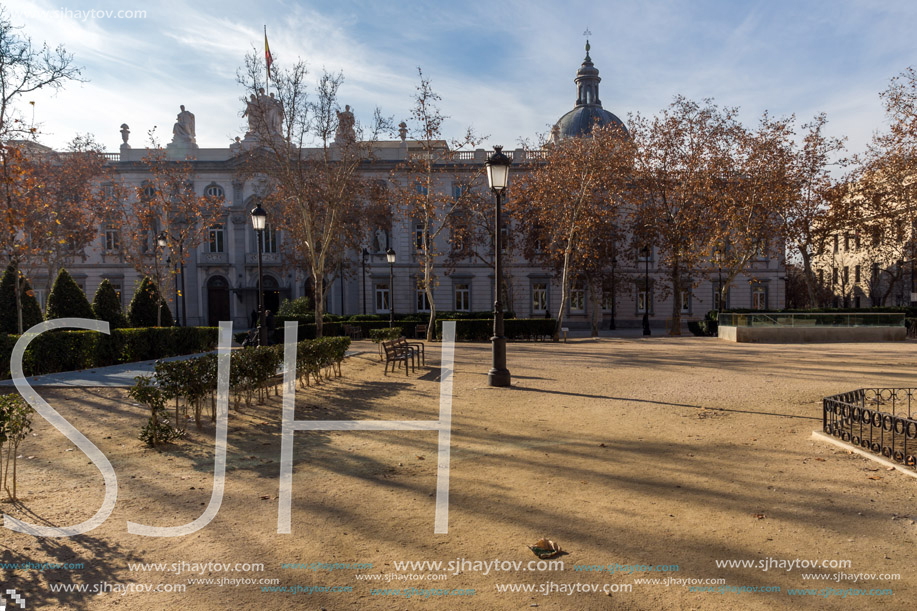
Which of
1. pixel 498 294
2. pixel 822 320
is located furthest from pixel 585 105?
pixel 498 294

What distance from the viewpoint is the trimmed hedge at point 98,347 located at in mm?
13906

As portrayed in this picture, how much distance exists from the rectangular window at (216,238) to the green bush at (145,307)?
2010cm

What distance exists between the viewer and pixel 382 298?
138ft

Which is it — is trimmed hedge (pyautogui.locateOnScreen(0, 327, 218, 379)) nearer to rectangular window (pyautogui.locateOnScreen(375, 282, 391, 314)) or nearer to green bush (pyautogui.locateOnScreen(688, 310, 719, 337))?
rectangular window (pyautogui.locateOnScreen(375, 282, 391, 314))

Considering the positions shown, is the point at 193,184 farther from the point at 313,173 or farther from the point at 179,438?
the point at 179,438

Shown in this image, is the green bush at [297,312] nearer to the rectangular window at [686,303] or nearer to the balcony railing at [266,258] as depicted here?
the balcony railing at [266,258]

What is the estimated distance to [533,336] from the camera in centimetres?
2652

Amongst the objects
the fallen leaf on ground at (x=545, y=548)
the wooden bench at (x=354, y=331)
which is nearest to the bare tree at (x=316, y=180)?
the wooden bench at (x=354, y=331)

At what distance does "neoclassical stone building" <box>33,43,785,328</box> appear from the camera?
1646 inches

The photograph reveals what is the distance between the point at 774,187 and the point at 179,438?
28.3 metres

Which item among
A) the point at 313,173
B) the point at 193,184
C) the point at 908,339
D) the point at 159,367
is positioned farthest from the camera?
the point at 193,184

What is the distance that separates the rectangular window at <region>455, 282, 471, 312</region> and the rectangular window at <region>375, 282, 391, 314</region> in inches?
203

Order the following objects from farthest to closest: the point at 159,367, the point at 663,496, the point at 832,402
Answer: the point at 159,367 < the point at 832,402 < the point at 663,496

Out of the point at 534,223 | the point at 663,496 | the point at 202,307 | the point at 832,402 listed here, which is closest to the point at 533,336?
the point at 534,223
